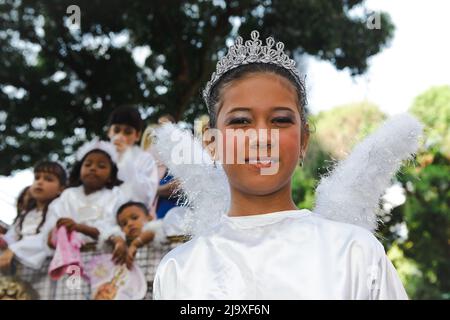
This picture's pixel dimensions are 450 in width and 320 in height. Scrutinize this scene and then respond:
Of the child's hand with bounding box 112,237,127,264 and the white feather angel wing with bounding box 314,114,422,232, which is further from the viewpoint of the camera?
the child's hand with bounding box 112,237,127,264

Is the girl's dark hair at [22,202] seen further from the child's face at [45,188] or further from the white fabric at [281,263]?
the white fabric at [281,263]

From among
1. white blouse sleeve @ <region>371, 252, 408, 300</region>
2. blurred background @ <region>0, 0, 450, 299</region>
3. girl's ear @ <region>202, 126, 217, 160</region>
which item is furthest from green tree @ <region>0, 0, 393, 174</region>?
white blouse sleeve @ <region>371, 252, 408, 300</region>

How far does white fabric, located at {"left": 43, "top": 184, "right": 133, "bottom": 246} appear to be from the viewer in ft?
15.4

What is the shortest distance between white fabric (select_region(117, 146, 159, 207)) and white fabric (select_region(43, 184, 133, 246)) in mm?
70

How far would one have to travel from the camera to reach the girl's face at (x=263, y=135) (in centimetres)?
151

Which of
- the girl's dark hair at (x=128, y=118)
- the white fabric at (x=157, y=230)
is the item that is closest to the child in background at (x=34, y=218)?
the girl's dark hair at (x=128, y=118)

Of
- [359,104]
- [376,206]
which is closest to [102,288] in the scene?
[376,206]

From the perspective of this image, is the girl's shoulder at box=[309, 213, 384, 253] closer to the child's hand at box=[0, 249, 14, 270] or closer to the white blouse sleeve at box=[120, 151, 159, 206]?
the white blouse sleeve at box=[120, 151, 159, 206]

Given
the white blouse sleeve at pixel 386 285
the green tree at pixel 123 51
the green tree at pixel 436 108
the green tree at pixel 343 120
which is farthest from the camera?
the green tree at pixel 436 108

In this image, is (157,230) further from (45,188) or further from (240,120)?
(240,120)

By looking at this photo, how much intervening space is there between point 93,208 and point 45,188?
0.56m

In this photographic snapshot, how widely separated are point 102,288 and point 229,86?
10.8 feet

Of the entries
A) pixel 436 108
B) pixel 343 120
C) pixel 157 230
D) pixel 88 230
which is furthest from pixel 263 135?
pixel 436 108
